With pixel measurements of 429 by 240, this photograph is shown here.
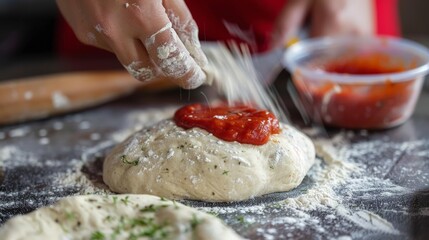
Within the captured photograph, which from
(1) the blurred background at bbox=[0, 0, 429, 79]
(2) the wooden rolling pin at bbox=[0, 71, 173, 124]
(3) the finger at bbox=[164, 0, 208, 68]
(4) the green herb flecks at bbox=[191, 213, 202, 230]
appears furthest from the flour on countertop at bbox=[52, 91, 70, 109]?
(4) the green herb flecks at bbox=[191, 213, 202, 230]

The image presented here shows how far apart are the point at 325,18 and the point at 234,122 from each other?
101 cm

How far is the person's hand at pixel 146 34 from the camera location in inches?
68.9

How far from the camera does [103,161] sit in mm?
2188

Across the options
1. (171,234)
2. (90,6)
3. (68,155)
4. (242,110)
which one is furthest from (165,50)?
(68,155)

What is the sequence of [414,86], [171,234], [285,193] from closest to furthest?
[171,234] → [285,193] → [414,86]

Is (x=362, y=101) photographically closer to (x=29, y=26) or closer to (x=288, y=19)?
(x=288, y=19)

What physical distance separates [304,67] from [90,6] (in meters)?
1.03

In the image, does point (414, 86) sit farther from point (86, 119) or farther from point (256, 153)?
point (86, 119)

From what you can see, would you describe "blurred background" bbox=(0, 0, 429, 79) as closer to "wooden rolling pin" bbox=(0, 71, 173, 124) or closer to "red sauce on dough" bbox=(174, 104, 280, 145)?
"wooden rolling pin" bbox=(0, 71, 173, 124)

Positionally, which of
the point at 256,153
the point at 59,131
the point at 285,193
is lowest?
the point at 59,131

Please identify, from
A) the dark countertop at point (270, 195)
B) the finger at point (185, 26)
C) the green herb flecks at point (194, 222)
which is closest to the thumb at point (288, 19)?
the dark countertop at point (270, 195)

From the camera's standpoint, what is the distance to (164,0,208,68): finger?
1859mm

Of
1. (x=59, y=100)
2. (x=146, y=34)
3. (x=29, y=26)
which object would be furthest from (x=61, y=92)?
(x=29, y=26)

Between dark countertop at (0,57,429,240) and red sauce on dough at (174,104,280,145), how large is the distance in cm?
19
